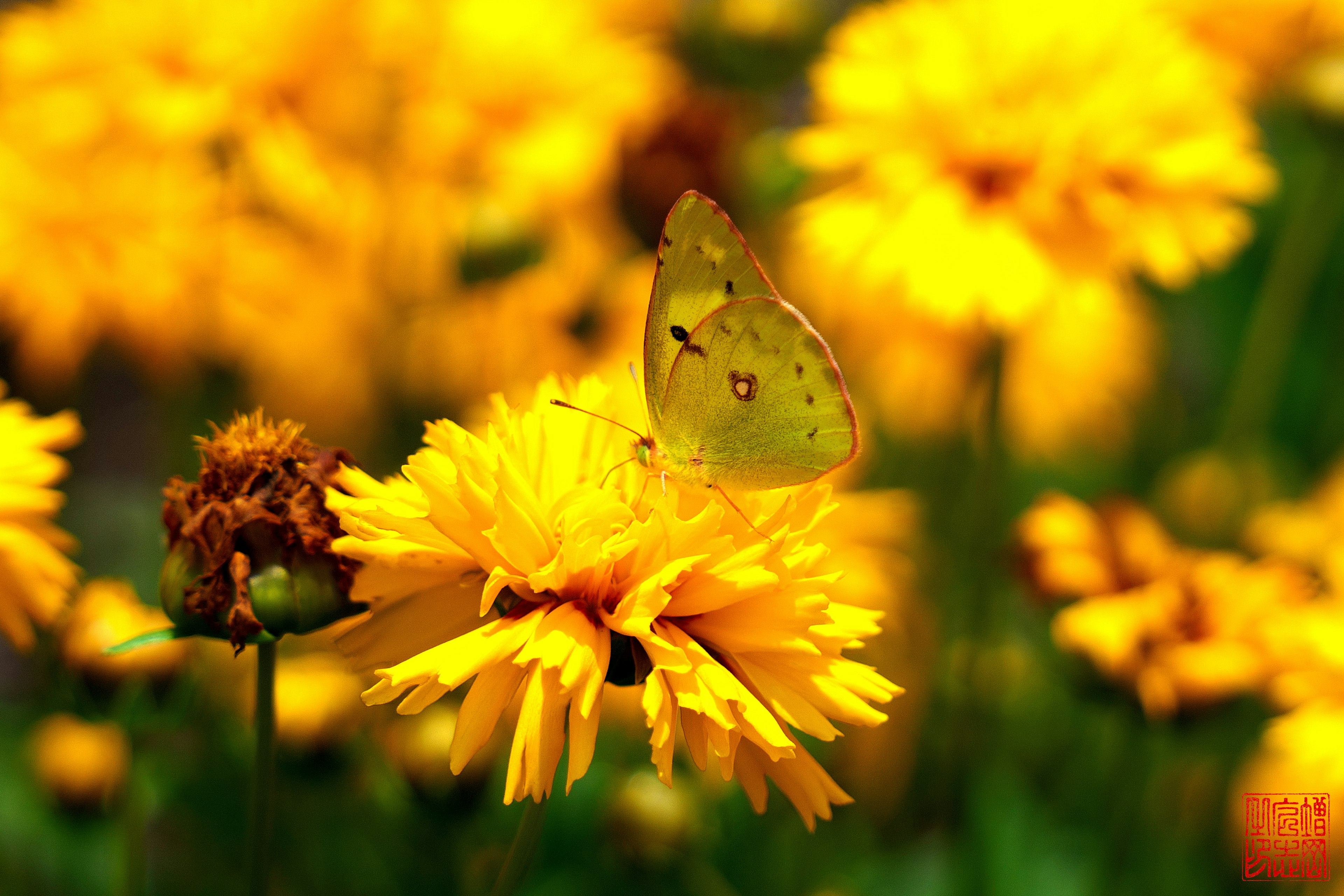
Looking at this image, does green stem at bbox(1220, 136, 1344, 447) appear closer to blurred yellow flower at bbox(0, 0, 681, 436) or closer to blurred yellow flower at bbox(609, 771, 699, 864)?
blurred yellow flower at bbox(0, 0, 681, 436)

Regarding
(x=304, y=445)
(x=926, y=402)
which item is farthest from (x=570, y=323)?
(x=304, y=445)

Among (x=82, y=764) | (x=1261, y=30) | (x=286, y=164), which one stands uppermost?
(x=1261, y=30)

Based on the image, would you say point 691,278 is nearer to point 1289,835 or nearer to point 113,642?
point 113,642

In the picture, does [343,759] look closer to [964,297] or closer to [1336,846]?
[964,297]

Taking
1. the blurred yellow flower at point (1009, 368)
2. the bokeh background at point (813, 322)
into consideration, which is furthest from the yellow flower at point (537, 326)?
the blurred yellow flower at point (1009, 368)

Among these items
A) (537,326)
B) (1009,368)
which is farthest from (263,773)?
(1009,368)
